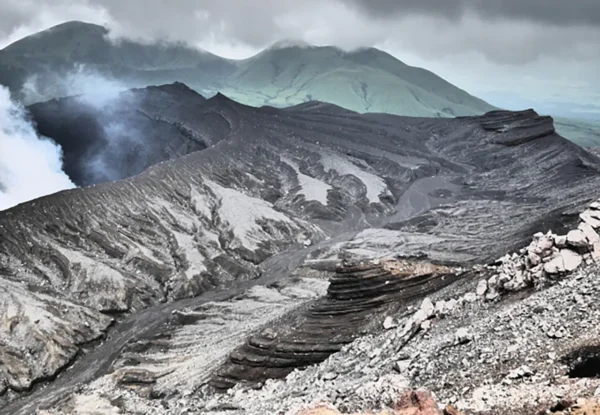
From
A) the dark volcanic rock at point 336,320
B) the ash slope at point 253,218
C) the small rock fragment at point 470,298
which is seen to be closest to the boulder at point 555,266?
the small rock fragment at point 470,298

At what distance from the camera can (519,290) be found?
64.3ft

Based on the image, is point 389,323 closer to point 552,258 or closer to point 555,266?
point 552,258

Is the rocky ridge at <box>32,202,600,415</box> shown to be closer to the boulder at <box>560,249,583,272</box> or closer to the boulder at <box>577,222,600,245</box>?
the boulder at <box>560,249,583,272</box>

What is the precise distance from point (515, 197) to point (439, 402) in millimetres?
60481

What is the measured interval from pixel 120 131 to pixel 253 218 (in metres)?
47.1

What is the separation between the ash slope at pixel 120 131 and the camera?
91.8 metres

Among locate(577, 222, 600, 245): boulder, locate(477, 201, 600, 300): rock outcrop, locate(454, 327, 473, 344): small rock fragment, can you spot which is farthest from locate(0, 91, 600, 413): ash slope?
locate(577, 222, 600, 245): boulder

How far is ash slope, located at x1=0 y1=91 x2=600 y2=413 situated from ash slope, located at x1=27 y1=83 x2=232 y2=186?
19.8 ft

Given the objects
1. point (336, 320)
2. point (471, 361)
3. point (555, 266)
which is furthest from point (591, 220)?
point (336, 320)

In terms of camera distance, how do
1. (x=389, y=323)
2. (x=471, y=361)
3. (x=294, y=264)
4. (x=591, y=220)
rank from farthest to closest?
(x=294, y=264) < (x=389, y=323) < (x=591, y=220) < (x=471, y=361)

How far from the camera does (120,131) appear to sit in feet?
324

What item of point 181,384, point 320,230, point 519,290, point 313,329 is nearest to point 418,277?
point 313,329

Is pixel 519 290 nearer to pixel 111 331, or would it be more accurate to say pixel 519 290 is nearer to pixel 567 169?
pixel 111 331

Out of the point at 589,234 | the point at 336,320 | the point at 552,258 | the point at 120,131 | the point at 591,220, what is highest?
the point at 120,131
